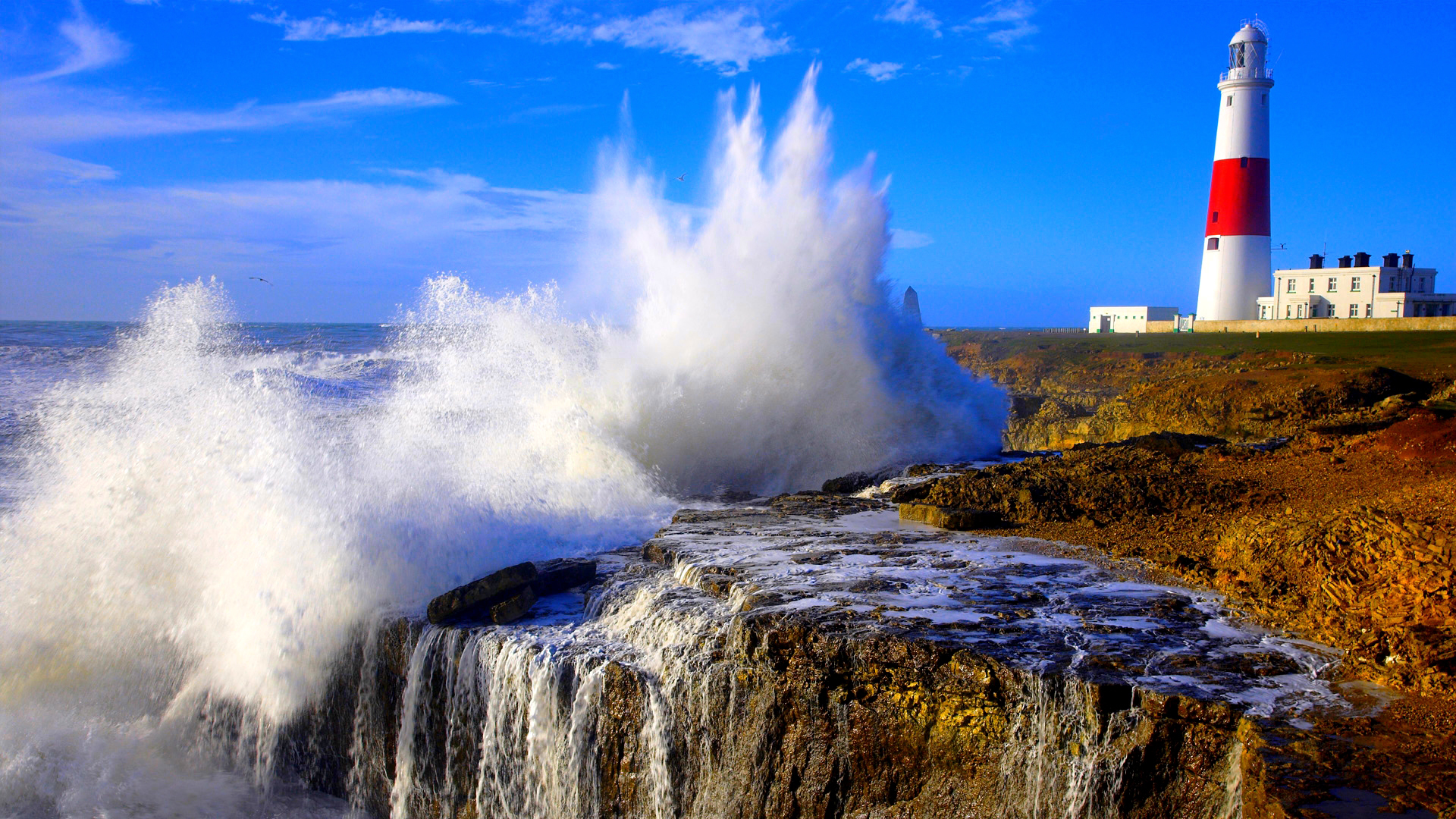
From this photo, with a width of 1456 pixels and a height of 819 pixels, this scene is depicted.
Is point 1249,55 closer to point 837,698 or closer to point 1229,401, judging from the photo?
point 1229,401

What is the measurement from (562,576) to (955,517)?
11.4 feet

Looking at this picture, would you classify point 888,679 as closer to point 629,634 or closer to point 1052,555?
point 629,634

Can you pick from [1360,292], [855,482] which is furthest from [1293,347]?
[855,482]

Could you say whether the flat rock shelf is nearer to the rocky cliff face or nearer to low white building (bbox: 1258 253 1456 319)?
the rocky cliff face

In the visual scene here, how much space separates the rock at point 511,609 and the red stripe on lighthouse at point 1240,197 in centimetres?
3411

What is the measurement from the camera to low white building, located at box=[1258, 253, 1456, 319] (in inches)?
1453

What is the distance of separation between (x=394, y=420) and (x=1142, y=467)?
10532 mm

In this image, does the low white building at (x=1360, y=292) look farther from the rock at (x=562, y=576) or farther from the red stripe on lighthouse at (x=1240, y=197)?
the rock at (x=562, y=576)

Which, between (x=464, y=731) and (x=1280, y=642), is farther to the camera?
(x=464, y=731)

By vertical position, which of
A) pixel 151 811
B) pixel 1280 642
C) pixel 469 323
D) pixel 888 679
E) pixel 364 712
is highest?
pixel 469 323

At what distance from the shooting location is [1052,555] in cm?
667

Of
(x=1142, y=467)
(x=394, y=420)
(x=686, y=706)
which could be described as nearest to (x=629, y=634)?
(x=686, y=706)

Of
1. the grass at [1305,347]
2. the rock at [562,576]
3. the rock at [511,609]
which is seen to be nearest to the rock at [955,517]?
the rock at [562,576]

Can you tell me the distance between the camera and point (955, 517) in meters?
7.69
